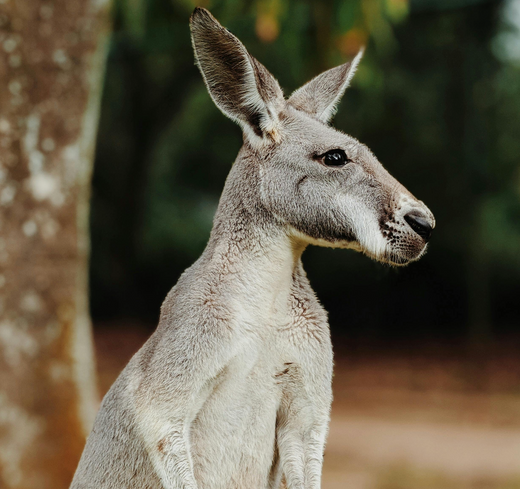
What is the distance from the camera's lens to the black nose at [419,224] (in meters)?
2.54

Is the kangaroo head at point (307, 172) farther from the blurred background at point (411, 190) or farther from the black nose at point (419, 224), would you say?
the blurred background at point (411, 190)

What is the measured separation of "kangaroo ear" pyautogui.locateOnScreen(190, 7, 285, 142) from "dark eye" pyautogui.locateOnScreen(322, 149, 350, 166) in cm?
22

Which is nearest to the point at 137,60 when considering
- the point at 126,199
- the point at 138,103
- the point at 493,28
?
the point at 138,103

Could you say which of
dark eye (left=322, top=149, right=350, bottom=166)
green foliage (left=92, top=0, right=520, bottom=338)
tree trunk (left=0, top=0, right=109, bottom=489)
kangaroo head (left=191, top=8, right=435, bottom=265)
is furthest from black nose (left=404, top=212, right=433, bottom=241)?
green foliage (left=92, top=0, right=520, bottom=338)

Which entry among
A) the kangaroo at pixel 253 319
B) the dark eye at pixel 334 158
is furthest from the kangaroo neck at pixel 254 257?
the dark eye at pixel 334 158

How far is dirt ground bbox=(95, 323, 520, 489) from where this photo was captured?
9.16 meters

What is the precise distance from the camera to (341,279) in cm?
1756

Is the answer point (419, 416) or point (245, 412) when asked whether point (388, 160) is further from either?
point (245, 412)

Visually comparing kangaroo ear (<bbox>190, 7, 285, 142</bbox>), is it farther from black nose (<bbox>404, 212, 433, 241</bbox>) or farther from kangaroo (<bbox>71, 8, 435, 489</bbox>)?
black nose (<bbox>404, 212, 433, 241</bbox>)

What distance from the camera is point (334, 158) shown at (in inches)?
107

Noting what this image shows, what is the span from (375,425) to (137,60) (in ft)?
38.5

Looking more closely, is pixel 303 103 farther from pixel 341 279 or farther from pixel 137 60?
pixel 137 60

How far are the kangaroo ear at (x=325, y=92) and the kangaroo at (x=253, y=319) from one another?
9.1 inches

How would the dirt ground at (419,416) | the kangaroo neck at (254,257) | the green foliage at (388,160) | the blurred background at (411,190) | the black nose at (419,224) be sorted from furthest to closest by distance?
the green foliage at (388,160) → the blurred background at (411,190) → the dirt ground at (419,416) → the kangaroo neck at (254,257) → the black nose at (419,224)
